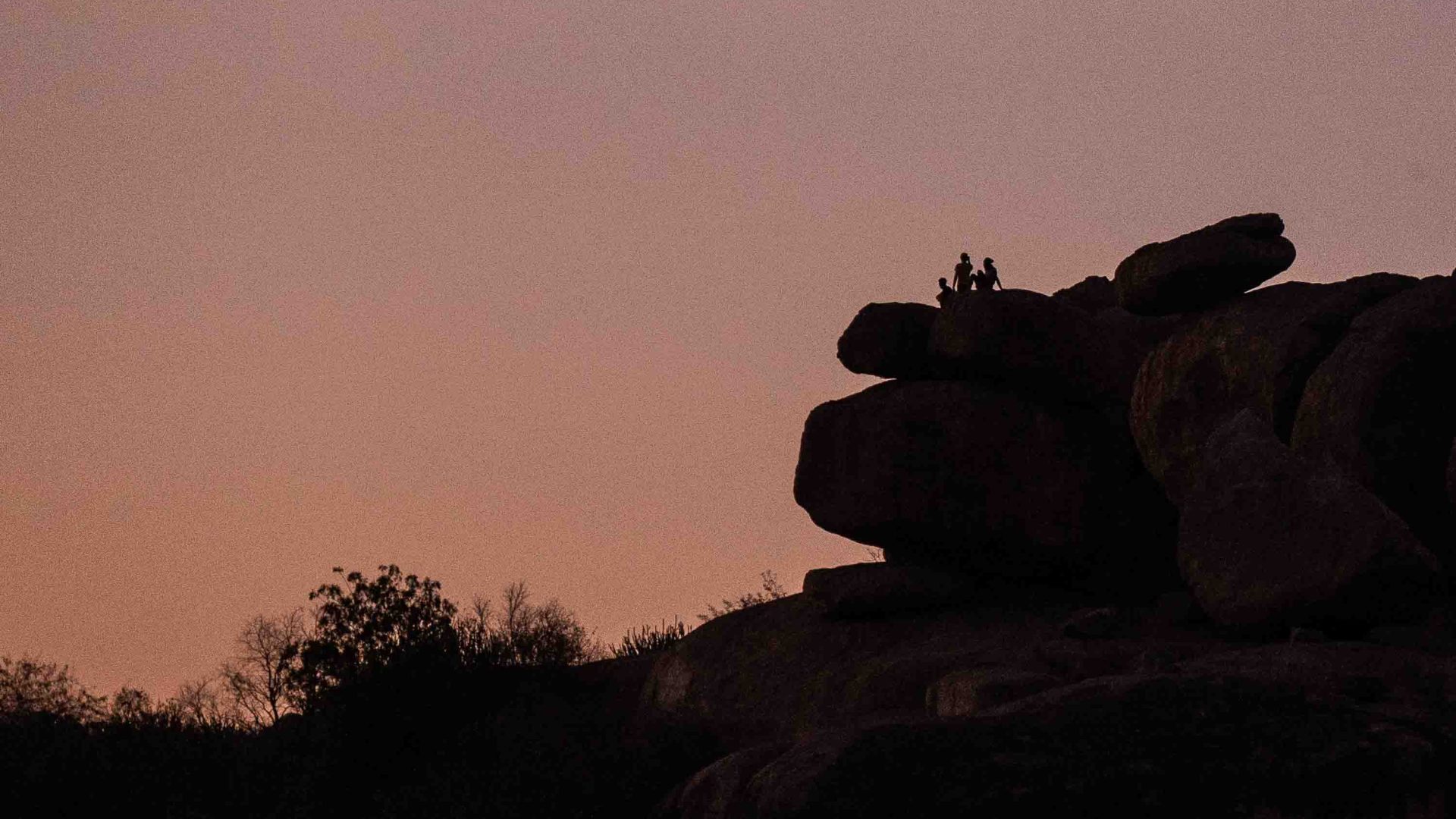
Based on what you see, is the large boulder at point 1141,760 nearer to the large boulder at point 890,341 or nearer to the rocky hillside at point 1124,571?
the rocky hillside at point 1124,571

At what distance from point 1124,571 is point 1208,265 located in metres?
4.84

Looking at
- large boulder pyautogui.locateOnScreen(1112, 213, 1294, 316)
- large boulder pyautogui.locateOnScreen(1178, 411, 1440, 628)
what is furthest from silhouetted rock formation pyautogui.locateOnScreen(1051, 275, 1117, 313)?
large boulder pyautogui.locateOnScreen(1178, 411, 1440, 628)

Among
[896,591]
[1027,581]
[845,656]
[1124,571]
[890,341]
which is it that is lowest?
[845,656]

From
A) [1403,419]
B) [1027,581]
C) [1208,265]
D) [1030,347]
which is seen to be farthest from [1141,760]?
[1027,581]

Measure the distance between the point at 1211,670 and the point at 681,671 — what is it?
14416 mm

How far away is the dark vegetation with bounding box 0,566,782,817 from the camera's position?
20.9 metres

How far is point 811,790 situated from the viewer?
37.9ft

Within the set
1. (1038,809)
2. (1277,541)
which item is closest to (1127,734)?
(1038,809)

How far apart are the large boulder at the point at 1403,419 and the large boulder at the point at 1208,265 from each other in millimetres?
2876

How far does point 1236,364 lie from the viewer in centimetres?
2300

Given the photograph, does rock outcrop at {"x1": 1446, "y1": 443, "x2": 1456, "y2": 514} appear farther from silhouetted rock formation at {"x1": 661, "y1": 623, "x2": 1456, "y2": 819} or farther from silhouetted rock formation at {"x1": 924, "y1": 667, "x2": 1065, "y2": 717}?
silhouetted rock formation at {"x1": 661, "y1": 623, "x2": 1456, "y2": 819}

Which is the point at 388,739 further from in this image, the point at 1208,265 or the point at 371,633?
the point at 1208,265

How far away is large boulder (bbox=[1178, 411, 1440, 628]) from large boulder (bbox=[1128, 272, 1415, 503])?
12.4 ft

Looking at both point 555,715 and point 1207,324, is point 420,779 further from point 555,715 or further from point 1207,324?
point 1207,324
